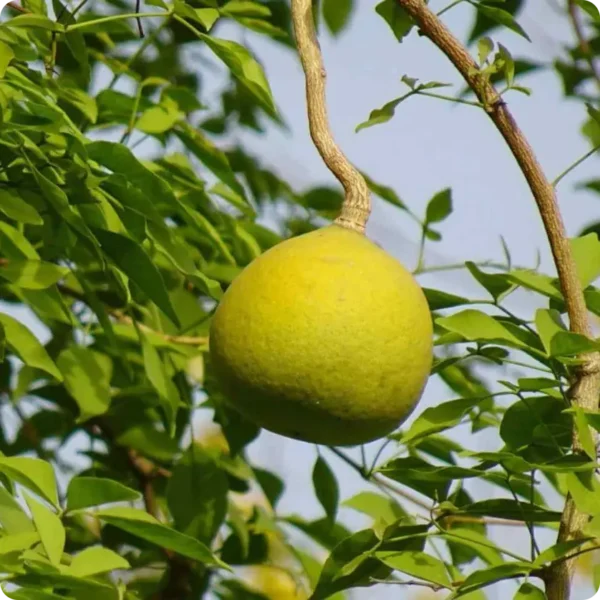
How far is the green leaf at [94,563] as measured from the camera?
35.5 inches

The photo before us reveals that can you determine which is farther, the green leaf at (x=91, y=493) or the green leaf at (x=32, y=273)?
the green leaf at (x=32, y=273)

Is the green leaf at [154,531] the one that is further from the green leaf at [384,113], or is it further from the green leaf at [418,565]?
the green leaf at [384,113]

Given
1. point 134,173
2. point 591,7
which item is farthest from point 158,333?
point 591,7

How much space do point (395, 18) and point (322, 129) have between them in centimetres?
24

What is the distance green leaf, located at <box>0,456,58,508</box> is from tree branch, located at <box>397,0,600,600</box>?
0.37 meters

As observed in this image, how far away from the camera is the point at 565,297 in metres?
0.94

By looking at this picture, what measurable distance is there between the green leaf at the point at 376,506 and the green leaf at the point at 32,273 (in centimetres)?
34

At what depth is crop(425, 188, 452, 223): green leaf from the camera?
1388 millimetres

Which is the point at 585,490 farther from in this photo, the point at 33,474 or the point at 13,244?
the point at 13,244

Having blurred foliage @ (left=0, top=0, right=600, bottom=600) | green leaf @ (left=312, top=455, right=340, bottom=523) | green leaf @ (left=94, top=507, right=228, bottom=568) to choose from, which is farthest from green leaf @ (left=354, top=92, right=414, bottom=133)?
green leaf @ (left=312, top=455, right=340, bottom=523)

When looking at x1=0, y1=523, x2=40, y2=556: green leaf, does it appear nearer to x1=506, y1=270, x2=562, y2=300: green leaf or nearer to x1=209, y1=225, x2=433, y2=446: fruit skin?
x1=209, y1=225, x2=433, y2=446: fruit skin

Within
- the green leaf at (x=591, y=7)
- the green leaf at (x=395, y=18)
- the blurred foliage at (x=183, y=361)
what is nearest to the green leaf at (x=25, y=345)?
the blurred foliage at (x=183, y=361)

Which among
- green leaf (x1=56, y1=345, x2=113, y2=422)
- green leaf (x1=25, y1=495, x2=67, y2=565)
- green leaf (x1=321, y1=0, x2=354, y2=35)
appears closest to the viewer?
green leaf (x1=25, y1=495, x2=67, y2=565)

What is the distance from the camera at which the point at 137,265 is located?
1019 mm
